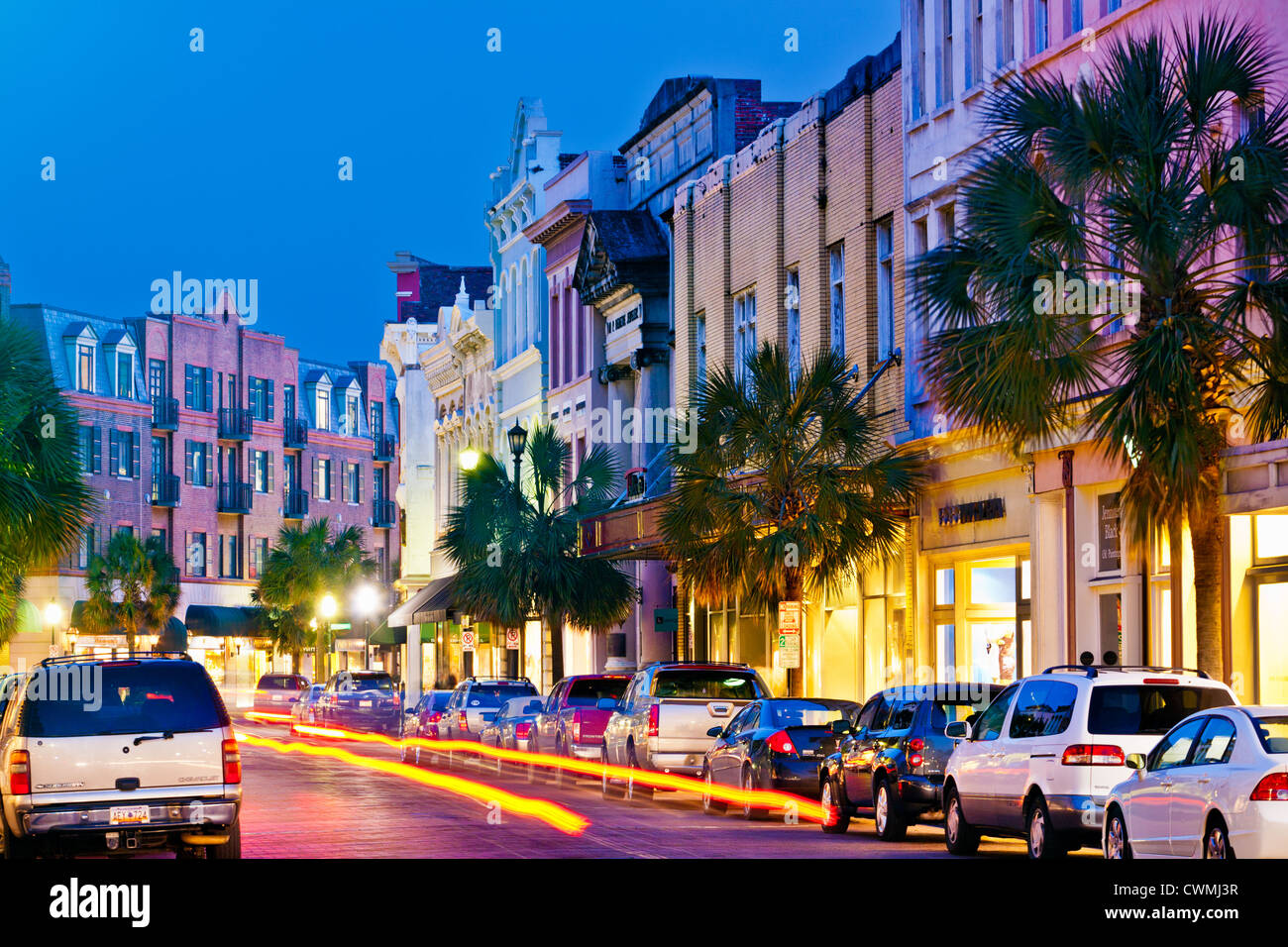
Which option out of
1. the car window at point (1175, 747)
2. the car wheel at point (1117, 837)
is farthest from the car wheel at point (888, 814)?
the car window at point (1175, 747)

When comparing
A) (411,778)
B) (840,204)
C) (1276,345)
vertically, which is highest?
(840,204)

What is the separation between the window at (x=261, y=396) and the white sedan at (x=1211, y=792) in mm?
82975

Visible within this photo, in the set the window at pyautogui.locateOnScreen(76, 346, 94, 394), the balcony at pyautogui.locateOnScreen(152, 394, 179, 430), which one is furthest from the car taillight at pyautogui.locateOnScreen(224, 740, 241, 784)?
the balcony at pyautogui.locateOnScreen(152, 394, 179, 430)

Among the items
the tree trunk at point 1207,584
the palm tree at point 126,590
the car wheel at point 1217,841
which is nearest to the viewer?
the car wheel at point 1217,841

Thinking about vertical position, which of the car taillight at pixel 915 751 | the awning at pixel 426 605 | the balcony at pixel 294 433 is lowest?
the car taillight at pixel 915 751

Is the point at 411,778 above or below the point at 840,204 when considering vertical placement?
below

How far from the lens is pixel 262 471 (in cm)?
9762

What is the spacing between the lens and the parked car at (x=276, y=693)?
2601 inches

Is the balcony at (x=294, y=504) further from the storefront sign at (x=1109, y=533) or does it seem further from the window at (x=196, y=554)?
the storefront sign at (x=1109, y=533)

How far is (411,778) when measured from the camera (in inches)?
1261

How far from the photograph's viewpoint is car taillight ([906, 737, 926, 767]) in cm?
2092

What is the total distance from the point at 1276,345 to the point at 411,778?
15.6 meters
